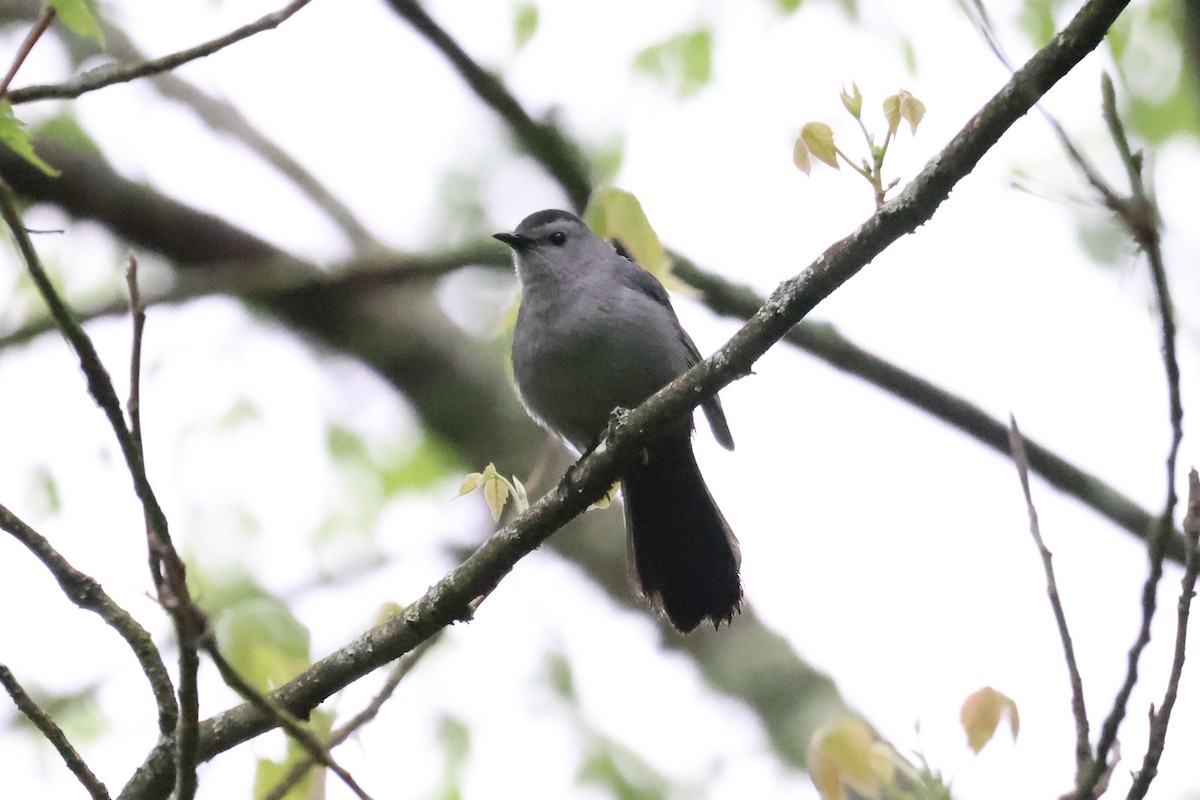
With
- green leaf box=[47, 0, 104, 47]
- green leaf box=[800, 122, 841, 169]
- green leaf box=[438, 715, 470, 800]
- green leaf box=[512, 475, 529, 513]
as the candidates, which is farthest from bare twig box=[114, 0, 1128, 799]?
green leaf box=[438, 715, 470, 800]

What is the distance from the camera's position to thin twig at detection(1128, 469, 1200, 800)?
6.69 ft

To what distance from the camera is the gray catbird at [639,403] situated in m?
4.55

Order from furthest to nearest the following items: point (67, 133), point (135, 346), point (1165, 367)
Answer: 1. point (67, 133)
2. point (135, 346)
3. point (1165, 367)

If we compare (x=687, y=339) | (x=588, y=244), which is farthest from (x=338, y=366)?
(x=687, y=339)

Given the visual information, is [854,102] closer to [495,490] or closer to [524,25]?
[495,490]

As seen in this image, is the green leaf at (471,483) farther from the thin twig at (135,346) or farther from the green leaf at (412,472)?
the green leaf at (412,472)

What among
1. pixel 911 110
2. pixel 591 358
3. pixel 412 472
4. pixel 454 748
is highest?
pixel 412 472

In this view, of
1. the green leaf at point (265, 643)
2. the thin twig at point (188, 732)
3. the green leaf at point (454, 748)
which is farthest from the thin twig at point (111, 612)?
the green leaf at point (454, 748)

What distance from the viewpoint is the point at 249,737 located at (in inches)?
119

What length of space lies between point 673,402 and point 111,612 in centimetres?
139

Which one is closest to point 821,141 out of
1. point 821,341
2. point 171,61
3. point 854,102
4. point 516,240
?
point 854,102

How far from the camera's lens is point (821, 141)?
111 inches

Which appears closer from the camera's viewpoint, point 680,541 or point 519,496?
point 519,496

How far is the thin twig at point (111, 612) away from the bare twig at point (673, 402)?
0.23 meters
